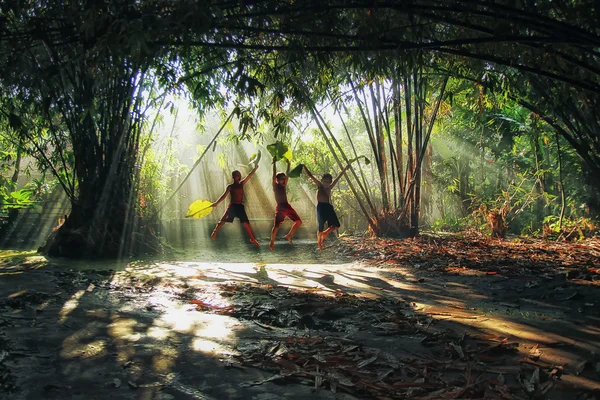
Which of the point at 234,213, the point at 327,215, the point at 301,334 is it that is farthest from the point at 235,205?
the point at 301,334

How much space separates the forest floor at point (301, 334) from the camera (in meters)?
2.18

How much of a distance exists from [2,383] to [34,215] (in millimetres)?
11306

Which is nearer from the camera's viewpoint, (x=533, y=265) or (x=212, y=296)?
(x=212, y=296)

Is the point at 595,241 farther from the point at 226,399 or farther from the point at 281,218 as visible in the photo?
the point at 226,399

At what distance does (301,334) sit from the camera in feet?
10.1

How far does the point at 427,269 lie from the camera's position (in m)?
6.00

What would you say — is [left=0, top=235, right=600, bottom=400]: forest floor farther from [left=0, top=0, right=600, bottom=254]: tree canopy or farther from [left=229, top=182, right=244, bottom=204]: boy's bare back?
[left=229, top=182, right=244, bottom=204]: boy's bare back

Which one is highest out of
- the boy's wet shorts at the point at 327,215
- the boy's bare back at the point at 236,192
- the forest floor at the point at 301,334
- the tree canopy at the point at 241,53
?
the tree canopy at the point at 241,53

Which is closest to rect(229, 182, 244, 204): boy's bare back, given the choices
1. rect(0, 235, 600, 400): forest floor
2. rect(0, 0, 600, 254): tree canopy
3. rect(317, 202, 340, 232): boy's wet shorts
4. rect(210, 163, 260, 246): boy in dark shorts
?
rect(210, 163, 260, 246): boy in dark shorts

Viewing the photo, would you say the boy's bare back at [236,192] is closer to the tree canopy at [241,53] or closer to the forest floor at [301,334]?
the tree canopy at [241,53]

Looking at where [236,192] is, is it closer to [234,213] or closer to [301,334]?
[234,213]

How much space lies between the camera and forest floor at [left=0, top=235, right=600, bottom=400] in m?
2.18

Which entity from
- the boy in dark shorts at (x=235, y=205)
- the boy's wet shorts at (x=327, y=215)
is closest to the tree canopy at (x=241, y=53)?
the boy in dark shorts at (x=235, y=205)

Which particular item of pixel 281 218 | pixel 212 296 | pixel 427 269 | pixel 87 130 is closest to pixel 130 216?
pixel 87 130
